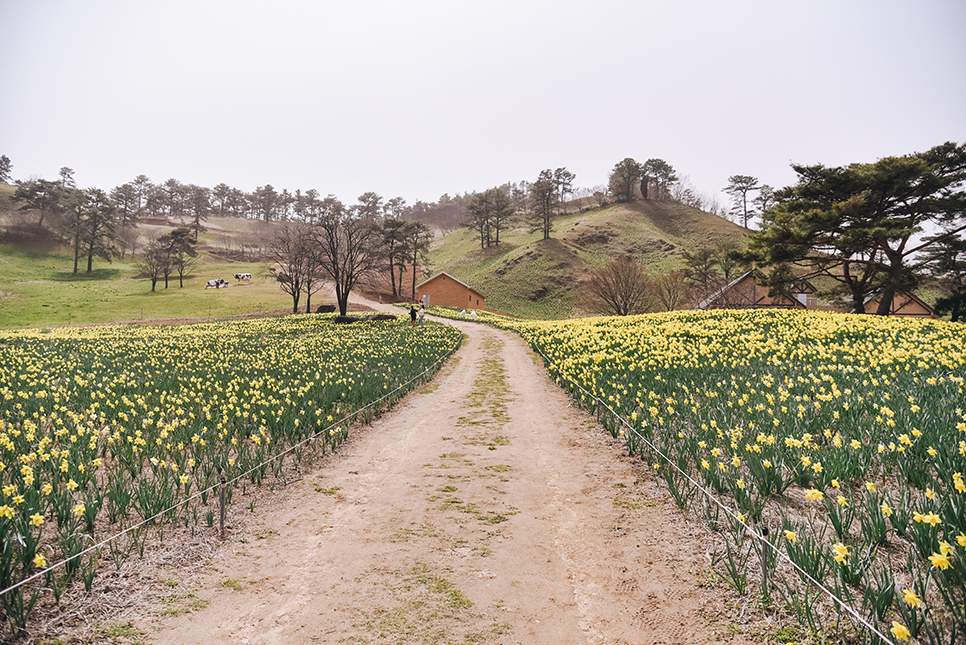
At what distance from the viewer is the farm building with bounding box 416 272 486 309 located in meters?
65.6

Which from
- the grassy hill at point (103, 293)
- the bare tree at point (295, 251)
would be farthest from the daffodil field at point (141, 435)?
the grassy hill at point (103, 293)

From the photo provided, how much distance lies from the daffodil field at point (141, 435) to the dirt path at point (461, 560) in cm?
79

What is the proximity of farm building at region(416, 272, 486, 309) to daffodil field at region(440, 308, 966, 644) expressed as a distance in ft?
180

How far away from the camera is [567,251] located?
3250 inches

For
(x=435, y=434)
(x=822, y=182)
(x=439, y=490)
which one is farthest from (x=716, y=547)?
(x=822, y=182)

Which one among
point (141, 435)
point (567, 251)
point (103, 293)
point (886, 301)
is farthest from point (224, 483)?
point (567, 251)

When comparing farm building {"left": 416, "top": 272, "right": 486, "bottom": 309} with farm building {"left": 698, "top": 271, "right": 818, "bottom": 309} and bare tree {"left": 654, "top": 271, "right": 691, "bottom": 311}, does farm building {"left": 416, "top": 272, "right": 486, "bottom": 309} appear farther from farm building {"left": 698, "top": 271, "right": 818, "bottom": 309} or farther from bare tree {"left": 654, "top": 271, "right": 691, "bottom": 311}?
farm building {"left": 698, "top": 271, "right": 818, "bottom": 309}

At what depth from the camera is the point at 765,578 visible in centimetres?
313

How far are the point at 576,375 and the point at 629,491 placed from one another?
6568 millimetres

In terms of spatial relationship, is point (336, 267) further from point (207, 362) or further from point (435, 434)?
point (435, 434)

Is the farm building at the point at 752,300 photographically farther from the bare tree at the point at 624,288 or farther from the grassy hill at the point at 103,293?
the grassy hill at the point at 103,293

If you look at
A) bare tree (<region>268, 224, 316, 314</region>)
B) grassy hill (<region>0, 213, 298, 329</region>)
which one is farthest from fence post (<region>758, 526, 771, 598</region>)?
grassy hill (<region>0, 213, 298, 329</region>)

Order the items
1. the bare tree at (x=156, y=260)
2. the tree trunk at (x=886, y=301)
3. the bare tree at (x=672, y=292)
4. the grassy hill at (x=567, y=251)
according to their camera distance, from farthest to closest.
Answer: the grassy hill at (x=567, y=251)
the bare tree at (x=156, y=260)
the bare tree at (x=672, y=292)
the tree trunk at (x=886, y=301)

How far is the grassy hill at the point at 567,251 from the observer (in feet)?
232
